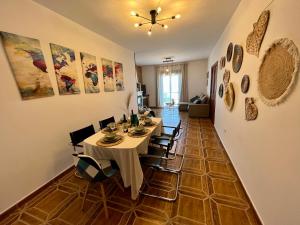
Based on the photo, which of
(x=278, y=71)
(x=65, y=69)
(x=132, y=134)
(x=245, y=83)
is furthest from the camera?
(x=65, y=69)

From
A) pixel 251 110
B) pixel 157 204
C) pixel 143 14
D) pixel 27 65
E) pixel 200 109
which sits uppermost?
pixel 143 14

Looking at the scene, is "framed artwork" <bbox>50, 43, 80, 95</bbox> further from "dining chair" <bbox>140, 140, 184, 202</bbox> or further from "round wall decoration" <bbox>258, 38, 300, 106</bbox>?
"round wall decoration" <bbox>258, 38, 300, 106</bbox>

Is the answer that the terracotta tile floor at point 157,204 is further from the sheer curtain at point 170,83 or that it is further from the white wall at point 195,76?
the white wall at point 195,76

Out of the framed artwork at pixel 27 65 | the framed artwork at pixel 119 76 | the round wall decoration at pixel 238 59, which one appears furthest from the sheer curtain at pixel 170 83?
the framed artwork at pixel 27 65

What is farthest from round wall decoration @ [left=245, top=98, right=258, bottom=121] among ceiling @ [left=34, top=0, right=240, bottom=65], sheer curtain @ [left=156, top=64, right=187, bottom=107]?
sheer curtain @ [left=156, top=64, right=187, bottom=107]

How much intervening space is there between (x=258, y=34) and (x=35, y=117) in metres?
2.88

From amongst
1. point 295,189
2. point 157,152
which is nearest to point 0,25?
point 157,152

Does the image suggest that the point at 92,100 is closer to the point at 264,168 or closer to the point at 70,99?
the point at 70,99

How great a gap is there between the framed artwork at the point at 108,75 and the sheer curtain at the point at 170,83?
4.55 m

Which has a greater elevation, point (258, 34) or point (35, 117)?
point (258, 34)

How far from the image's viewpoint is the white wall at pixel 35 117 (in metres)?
1.61

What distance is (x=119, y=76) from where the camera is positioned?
3.98 meters

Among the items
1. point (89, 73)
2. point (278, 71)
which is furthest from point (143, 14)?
point (278, 71)

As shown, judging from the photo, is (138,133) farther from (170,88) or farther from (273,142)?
(170,88)
